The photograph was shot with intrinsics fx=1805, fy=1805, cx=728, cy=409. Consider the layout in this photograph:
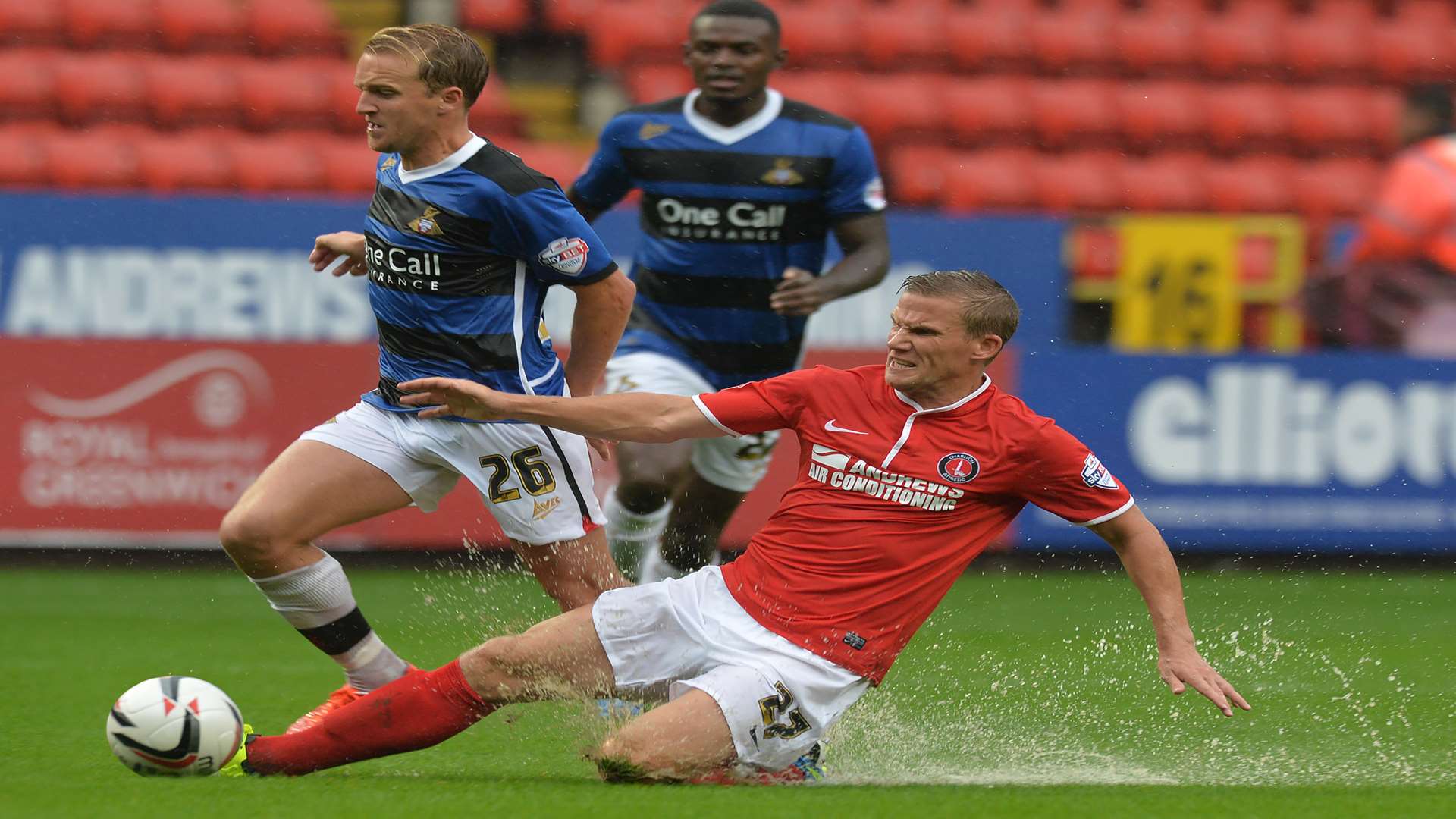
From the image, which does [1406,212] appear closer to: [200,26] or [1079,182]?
[1079,182]

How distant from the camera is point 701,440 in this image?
5941 millimetres

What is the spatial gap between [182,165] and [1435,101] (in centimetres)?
765

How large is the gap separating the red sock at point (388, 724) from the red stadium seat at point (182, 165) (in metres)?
6.41

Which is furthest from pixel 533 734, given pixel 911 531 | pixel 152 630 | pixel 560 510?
pixel 152 630

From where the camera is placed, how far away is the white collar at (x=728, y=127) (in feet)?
19.2

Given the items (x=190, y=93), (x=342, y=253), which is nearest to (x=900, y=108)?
(x=190, y=93)

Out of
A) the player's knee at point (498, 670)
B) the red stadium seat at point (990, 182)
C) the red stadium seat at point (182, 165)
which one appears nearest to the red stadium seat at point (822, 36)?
the red stadium seat at point (990, 182)

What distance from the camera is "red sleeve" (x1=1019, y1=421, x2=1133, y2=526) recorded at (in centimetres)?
411

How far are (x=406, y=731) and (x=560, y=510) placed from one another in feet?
2.50

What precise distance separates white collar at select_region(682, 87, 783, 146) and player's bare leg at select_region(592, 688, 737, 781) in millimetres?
2352

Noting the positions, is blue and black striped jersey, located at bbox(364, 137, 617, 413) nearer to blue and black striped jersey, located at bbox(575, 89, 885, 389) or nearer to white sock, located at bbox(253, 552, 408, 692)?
white sock, located at bbox(253, 552, 408, 692)

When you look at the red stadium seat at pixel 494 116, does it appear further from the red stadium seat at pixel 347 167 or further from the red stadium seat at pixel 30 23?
the red stadium seat at pixel 30 23

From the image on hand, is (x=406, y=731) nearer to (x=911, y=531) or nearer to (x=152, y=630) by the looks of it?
(x=911, y=531)

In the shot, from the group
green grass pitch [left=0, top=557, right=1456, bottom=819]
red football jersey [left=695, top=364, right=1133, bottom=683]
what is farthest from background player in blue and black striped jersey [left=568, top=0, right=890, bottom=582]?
red football jersey [left=695, top=364, right=1133, bottom=683]
